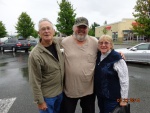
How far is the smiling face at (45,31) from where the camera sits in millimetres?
2475

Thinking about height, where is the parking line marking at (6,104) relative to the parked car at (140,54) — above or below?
below

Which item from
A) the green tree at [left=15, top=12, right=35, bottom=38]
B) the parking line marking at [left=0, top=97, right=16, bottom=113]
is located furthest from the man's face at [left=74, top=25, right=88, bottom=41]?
the green tree at [left=15, top=12, right=35, bottom=38]

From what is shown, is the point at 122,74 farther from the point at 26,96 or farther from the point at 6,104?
the point at 26,96

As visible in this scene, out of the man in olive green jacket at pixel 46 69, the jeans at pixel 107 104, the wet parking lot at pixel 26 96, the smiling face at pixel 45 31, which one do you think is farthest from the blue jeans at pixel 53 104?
the wet parking lot at pixel 26 96

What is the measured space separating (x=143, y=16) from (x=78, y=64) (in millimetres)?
20946

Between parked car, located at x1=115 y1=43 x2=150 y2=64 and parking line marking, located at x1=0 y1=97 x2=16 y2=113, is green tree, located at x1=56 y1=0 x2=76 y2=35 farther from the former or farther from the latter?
parking line marking, located at x1=0 y1=97 x2=16 y2=113

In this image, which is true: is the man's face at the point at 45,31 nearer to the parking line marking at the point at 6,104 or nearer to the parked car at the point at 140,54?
the parking line marking at the point at 6,104

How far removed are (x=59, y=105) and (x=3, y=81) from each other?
210 inches

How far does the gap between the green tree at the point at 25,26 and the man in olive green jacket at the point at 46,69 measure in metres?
36.5

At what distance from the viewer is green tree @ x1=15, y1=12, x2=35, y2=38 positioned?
37581mm

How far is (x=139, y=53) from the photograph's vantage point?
1126 centimetres

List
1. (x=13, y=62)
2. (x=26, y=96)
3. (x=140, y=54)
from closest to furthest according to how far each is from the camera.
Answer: (x=26, y=96)
(x=140, y=54)
(x=13, y=62)

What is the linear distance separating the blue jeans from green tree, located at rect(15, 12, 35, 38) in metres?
36.4

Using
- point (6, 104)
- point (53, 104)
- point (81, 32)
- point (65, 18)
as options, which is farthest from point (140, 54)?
point (65, 18)
